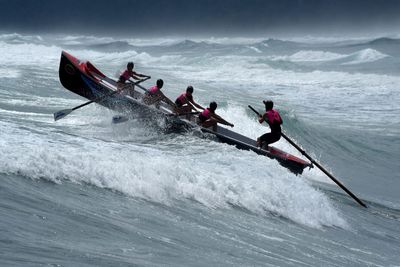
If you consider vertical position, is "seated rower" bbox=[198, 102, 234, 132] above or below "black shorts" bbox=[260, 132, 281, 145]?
above

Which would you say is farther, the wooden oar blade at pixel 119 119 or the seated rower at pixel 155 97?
the seated rower at pixel 155 97

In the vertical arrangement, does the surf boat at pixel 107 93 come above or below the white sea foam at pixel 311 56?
below

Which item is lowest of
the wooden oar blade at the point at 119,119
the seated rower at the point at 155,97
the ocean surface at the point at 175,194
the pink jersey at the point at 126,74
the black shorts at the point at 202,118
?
the ocean surface at the point at 175,194

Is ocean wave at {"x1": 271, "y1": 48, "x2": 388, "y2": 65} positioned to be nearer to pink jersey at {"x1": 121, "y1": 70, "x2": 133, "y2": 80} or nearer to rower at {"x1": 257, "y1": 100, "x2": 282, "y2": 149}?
pink jersey at {"x1": 121, "y1": 70, "x2": 133, "y2": 80}

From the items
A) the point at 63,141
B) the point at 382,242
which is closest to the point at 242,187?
the point at 382,242

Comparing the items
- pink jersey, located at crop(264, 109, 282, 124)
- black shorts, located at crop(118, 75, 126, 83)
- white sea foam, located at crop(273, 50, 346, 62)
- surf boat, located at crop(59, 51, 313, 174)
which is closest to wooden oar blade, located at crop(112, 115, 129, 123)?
surf boat, located at crop(59, 51, 313, 174)

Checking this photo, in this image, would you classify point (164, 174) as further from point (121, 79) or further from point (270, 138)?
point (121, 79)

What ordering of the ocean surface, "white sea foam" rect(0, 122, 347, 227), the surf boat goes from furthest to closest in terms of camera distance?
the surf boat
"white sea foam" rect(0, 122, 347, 227)
the ocean surface

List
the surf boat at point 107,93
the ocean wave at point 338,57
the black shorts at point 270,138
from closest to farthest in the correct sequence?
the black shorts at point 270,138, the surf boat at point 107,93, the ocean wave at point 338,57

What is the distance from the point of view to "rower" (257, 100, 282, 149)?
491 inches

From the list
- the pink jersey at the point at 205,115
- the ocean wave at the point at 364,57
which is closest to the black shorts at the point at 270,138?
the pink jersey at the point at 205,115

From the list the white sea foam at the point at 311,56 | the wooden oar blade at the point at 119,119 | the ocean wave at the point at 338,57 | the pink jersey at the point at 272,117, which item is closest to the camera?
the pink jersey at the point at 272,117

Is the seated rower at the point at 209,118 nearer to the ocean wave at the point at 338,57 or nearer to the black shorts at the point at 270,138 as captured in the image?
the black shorts at the point at 270,138

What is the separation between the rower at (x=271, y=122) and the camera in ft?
40.9
